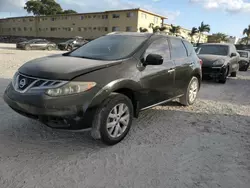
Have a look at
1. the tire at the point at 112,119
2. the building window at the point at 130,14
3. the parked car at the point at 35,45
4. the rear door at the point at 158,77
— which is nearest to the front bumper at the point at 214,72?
the rear door at the point at 158,77

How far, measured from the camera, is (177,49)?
4.84m

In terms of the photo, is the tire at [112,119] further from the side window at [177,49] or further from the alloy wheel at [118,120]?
the side window at [177,49]

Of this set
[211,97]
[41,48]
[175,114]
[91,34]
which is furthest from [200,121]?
[91,34]

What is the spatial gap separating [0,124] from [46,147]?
4.02 ft

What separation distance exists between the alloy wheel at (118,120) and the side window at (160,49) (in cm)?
103

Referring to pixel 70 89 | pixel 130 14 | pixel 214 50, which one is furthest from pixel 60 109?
pixel 130 14

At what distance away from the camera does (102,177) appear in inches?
104

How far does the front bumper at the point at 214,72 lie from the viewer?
875 centimetres

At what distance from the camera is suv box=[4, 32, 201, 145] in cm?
288

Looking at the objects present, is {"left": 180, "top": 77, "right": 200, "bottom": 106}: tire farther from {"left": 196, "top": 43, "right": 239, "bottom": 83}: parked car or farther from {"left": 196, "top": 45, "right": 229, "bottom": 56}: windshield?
{"left": 196, "top": 45, "right": 229, "bottom": 56}: windshield

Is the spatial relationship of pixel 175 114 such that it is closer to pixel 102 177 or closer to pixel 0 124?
pixel 102 177

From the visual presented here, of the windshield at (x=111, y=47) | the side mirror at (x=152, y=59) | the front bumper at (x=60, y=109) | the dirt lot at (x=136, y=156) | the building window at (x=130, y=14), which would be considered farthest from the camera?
the building window at (x=130, y=14)

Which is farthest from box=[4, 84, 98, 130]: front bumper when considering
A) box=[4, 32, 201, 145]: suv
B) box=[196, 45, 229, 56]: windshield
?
box=[196, 45, 229, 56]: windshield

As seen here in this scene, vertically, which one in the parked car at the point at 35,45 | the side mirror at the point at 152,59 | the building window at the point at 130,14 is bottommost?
the side mirror at the point at 152,59
